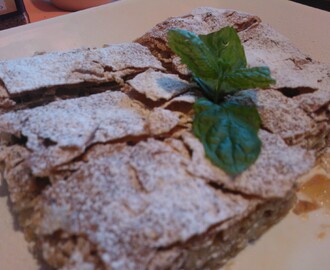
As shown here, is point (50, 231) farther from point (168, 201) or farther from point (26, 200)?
point (168, 201)

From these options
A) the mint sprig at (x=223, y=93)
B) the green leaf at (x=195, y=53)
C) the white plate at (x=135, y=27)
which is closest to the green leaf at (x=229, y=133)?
the mint sprig at (x=223, y=93)

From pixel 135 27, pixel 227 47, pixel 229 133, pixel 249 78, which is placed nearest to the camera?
pixel 229 133

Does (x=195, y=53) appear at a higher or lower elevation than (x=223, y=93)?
higher

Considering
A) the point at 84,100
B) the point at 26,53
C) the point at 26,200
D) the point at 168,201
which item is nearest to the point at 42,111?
the point at 84,100

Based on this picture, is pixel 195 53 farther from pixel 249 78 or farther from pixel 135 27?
pixel 135 27

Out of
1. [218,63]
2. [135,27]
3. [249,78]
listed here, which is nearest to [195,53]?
[218,63]

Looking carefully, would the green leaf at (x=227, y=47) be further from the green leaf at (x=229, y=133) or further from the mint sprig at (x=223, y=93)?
the green leaf at (x=229, y=133)

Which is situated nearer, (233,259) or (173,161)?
(173,161)

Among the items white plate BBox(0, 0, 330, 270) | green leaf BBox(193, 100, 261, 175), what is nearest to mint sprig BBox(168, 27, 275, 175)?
green leaf BBox(193, 100, 261, 175)
